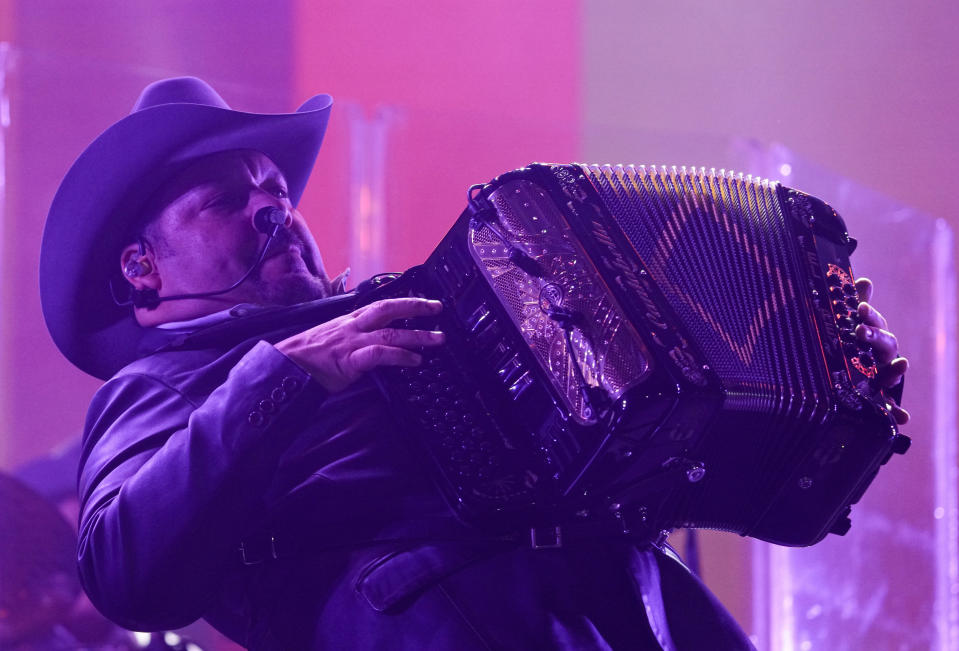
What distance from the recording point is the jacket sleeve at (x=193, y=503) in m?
1.09

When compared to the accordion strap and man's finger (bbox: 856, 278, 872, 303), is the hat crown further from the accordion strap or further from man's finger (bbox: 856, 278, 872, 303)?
man's finger (bbox: 856, 278, 872, 303)

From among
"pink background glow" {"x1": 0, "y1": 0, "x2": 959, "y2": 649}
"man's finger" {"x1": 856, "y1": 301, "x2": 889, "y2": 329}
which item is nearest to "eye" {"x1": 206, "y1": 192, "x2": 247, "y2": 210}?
"man's finger" {"x1": 856, "y1": 301, "x2": 889, "y2": 329}

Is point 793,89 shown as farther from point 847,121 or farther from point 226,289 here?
point 226,289

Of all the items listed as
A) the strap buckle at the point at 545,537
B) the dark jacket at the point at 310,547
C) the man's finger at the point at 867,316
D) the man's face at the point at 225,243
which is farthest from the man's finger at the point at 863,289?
the man's face at the point at 225,243

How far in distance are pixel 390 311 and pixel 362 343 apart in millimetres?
54

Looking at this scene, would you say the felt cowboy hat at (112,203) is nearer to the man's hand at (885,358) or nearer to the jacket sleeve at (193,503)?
the jacket sleeve at (193,503)

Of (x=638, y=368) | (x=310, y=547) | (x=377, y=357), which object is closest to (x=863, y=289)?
(x=638, y=368)

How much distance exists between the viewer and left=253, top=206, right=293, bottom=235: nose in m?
1.51

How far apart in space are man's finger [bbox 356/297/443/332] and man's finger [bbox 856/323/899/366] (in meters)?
0.58

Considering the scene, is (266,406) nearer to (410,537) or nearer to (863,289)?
(410,537)

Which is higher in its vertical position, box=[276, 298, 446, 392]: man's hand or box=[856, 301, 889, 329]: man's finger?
box=[856, 301, 889, 329]: man's finger

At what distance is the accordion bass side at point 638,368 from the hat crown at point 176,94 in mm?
653

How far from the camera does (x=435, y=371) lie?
1.21 metres

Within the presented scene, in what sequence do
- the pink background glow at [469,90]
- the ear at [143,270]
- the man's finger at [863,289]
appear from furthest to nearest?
the pink background glow at [469,90]
the ear at [143,270]
the man's finger at [863,289]
